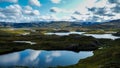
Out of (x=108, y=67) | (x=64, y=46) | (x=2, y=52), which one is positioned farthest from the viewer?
(x=64, y=46)

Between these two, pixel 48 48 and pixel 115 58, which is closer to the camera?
pixel 115 58

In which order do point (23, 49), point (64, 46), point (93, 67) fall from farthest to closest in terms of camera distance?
1. point (64, 46)
2. point (23, 49)
3. point (93, 67)

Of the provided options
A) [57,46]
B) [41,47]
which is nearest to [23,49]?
[41,47]

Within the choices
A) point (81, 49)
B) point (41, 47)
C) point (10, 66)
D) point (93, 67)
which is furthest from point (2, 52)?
point (93, 67)

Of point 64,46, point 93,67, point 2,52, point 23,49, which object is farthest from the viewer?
point 64,46

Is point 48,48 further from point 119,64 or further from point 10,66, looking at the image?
point 119,64

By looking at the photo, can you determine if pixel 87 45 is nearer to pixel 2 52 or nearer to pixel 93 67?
pixel 2 52

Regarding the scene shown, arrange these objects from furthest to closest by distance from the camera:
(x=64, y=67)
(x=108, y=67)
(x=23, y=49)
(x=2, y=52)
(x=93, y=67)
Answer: (x=23, y=49) < (x=2, y=52) < (x=64, y=67) < (x=93, y=67) < (x=108, y=67)

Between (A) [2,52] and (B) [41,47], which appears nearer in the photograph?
(A) [2,52]
